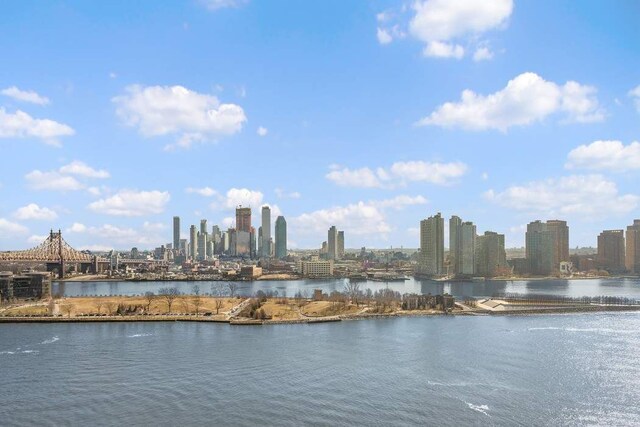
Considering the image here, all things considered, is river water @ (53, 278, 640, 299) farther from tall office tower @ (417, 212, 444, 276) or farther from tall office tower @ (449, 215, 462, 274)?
tall office tower @ (417, 212, 444, 276)

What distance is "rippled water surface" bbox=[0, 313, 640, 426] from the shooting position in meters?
19.1

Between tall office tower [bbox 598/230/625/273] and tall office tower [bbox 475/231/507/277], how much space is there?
29.5 m

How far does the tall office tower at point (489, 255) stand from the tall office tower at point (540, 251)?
783 centimetres

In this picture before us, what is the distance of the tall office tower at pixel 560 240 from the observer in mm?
128625

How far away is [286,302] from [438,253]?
73408 mm

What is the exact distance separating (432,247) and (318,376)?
99.1 m

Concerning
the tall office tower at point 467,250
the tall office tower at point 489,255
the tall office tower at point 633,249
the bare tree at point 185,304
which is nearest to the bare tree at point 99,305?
the bare tree at point 185,304

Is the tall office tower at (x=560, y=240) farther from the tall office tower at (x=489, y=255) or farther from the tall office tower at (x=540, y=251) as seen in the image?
the tall office tower at (x=489, y=255)

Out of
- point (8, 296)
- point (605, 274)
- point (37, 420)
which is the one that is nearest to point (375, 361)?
point (37, 420)

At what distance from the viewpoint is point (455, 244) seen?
119938 millimetres

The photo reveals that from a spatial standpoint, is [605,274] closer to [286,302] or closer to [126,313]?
[286,302]

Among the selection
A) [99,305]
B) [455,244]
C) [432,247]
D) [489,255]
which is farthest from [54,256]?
[489,255]

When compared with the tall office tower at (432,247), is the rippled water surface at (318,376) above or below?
below

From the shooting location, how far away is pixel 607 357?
2816 centimetres
